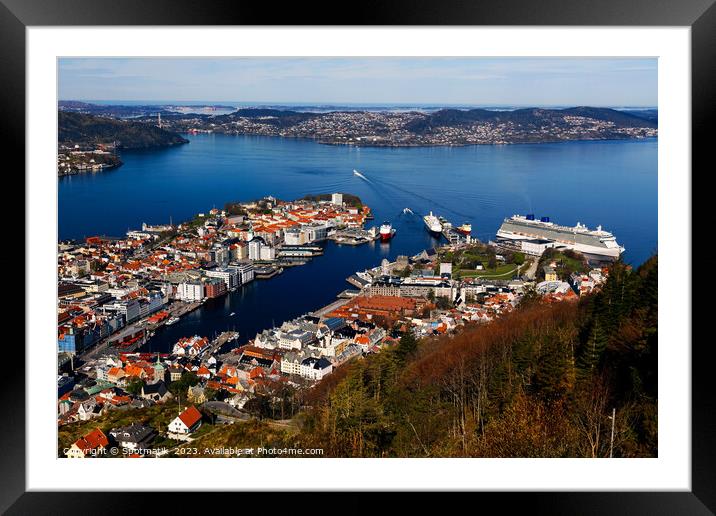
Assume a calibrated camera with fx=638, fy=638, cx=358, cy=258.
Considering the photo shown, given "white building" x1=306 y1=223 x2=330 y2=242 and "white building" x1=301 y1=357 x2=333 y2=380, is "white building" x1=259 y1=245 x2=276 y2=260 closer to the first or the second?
"white building" x1=306 y1=223 x2=330 y2=242

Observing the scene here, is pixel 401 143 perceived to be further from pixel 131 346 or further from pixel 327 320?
pixel 131 346

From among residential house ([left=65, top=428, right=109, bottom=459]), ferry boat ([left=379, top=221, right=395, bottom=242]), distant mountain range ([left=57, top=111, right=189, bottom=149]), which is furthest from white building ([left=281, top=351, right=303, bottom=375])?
ferry boat ([left=379, top=221, right=395, bottom=242])

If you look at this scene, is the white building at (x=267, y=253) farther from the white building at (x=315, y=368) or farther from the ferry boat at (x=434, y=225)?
the white building at (x=315, y=368)

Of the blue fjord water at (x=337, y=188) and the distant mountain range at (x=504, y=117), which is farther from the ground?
the distant mountain range at (x=504, y=117)

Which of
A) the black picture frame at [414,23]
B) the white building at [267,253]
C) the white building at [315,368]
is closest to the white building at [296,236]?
the white building at [267,253]

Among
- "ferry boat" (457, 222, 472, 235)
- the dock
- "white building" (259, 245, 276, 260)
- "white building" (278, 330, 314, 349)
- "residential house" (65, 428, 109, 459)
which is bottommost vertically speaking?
"residential house" (65, 428, 109, 459)

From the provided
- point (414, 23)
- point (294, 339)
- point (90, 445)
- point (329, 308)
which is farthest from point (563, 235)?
point (90, 445)

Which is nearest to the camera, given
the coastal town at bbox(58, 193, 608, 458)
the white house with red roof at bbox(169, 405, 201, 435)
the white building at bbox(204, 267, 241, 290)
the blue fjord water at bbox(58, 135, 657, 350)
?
the white house with red roof at bbox(169, 405, 201, 435)

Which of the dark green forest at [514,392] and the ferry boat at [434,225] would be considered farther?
the ferry boat at [434,225]
